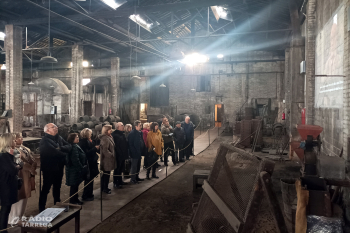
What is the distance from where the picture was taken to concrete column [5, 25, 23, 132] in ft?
40.5

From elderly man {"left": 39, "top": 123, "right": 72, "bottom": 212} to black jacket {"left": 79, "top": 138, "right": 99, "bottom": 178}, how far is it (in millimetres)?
538

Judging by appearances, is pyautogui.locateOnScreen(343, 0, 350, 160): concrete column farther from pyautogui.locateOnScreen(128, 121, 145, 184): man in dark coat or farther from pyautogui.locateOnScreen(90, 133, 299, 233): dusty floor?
pyautogui.locateOnScreen(128, 121, 145, 184): man in dark coat

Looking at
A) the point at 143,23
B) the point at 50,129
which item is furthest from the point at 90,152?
the point at 143,23

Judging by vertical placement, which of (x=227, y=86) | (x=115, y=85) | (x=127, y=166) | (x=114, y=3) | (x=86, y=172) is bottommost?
(x=127, y=166)

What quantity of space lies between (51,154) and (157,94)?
20.9 metres

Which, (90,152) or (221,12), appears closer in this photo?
(90,152)

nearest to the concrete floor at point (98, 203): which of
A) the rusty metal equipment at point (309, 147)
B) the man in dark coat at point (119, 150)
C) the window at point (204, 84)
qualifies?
the man in dark coat at point (119, 150)

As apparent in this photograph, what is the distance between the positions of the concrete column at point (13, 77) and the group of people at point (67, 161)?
8.33m

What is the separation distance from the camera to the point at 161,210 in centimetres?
499

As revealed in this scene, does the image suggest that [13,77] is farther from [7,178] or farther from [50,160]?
[7,178]

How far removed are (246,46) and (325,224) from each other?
801 inches

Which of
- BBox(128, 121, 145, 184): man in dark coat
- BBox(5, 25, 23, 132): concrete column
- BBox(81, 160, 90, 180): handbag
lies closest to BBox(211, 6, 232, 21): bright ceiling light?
BBox(5, 25, 23, 132): concrete column

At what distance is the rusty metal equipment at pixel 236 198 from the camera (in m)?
2.15

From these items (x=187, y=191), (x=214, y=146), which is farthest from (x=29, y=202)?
(x=214, y=146)
